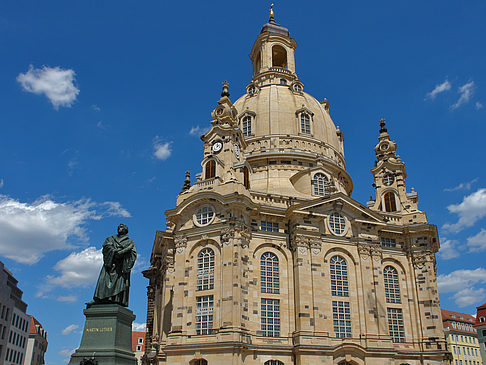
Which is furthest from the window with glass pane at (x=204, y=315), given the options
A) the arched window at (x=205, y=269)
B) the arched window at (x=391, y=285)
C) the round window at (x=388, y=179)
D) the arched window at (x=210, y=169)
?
the round window at (x=388, y=179)

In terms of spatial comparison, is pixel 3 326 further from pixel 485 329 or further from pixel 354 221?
pixel 485 329

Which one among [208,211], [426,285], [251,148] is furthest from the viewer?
[251,148]

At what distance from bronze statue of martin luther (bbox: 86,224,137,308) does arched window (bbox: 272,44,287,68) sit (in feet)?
187

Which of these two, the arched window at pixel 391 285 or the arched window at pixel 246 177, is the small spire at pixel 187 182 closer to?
the arched window at pixel 246 177

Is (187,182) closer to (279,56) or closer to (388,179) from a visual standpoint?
(388,179)

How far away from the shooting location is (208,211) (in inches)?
1692

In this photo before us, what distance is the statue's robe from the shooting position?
17.5m

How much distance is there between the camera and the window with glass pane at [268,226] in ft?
144

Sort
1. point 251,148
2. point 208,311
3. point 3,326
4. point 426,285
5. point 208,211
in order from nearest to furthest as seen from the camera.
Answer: point 208,311 → point 208,211 → point 426,285 → point 251,148 → point 3,326

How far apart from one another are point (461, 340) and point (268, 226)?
5647 cm

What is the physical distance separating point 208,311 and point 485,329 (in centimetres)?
5583

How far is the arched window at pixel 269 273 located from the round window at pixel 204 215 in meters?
6.00

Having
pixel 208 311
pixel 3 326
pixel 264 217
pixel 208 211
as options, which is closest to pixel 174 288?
pixel 208 311

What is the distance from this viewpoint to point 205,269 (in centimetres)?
4125
